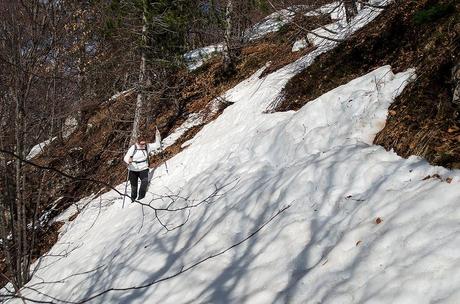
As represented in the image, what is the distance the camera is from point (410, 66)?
6.11 metres

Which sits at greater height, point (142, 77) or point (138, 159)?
point (142, 77)

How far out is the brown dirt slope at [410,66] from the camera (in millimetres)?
4461

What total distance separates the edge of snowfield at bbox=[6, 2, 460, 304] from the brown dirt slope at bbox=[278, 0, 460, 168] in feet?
0.83

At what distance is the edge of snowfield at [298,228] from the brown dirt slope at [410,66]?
25cm

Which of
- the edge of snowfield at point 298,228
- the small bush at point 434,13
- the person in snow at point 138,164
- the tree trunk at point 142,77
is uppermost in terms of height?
the tree trunk at point 142,77

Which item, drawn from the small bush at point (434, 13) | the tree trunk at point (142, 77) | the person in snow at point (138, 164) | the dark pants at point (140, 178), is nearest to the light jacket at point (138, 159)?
the person in snow at point (138, 164)

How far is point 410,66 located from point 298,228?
135 inches

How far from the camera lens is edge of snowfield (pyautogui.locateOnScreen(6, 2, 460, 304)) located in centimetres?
327

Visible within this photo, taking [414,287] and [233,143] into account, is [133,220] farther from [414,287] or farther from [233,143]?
[414,287]

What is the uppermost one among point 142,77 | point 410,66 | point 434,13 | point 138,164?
point 142,77

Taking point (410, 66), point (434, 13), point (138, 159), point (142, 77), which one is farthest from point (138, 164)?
point (434, 13)

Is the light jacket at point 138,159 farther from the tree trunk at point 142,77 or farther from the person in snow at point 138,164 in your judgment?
the tree trunk at point 142,77

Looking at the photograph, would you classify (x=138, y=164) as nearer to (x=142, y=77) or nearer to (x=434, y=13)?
(x=142, y=77)

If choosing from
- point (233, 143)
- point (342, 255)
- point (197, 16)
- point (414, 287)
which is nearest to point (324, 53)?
point (233, 143)
